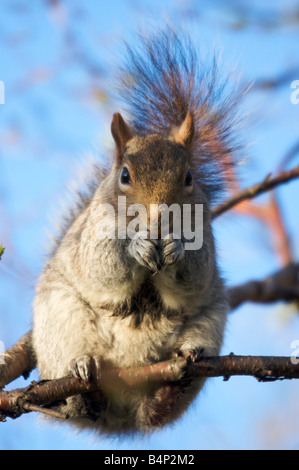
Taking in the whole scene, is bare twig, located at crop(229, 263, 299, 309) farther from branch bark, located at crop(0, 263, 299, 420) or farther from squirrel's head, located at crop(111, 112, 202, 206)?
branch bark, located at crop(0, 263, 299, 420)

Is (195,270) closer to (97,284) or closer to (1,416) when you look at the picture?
(97,284)

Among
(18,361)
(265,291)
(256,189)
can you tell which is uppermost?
(256,189)

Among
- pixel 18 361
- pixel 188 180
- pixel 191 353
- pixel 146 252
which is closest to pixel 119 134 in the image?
pixel 188 180

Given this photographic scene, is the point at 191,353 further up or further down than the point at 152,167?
further down

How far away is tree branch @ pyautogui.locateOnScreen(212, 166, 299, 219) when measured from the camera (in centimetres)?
372

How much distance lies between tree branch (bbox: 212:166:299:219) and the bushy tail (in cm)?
35

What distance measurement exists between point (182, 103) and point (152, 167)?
95 cm

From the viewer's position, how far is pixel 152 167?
267cm

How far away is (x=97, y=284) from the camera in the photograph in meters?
2.75

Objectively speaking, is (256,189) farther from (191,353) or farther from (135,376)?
(135,376)

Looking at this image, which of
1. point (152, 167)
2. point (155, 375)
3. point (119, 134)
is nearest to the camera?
point (155, 375)

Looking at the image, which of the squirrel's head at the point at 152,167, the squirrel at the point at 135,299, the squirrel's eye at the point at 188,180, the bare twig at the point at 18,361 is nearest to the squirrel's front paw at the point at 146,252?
the squirrel at the point at 135,299

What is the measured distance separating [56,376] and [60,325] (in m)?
0.26

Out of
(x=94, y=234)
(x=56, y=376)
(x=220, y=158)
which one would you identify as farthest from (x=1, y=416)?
(x=220, y=158)
